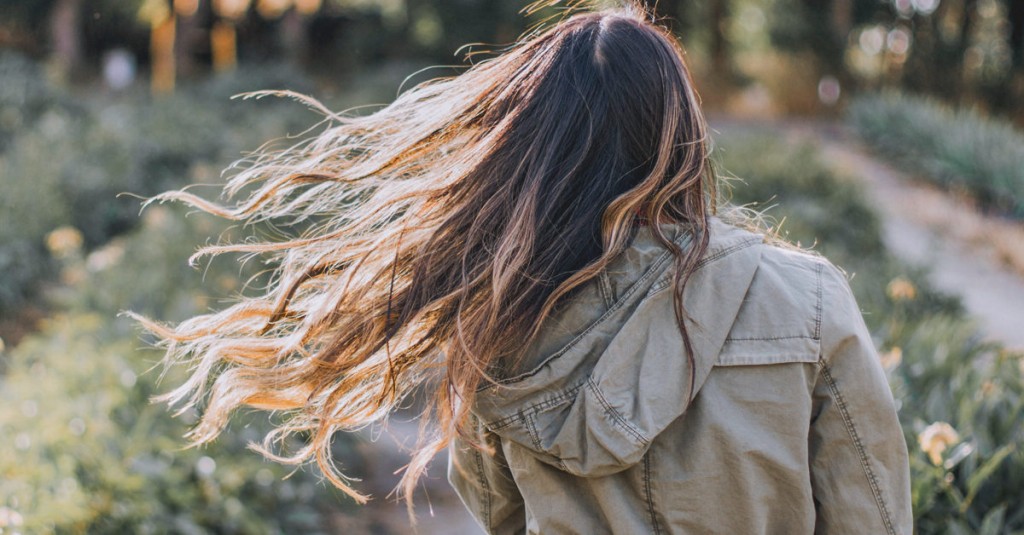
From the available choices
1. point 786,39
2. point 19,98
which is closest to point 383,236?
point 19,98

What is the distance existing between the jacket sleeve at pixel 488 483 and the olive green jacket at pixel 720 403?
215 millimetres

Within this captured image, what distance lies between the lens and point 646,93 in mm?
1551

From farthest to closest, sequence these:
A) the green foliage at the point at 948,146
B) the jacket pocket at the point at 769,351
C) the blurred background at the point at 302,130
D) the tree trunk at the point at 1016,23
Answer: the tree trunk at the point at 1016,23 < the green foliage at the point at 948,146 < the blurred background at the point at 302,130 < the jacket pocket at the point at 769,351

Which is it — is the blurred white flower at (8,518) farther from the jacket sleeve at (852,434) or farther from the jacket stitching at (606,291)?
the jacket sleeve at (852,434)

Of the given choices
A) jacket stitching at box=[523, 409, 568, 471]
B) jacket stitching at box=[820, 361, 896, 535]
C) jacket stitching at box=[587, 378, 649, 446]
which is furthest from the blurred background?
jacket stitching at box=[820, 361, 896, 535]

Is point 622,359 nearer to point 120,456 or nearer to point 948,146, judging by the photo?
point 120,456

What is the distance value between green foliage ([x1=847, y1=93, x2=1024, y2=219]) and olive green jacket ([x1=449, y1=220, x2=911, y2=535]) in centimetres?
883

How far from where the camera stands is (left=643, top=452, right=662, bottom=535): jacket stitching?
1.54 metres

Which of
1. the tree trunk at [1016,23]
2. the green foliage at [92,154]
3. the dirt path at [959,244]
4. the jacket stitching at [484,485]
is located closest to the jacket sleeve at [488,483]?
the jacket stitching at [484,485]

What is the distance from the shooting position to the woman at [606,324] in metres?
1.46

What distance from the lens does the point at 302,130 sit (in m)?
10.2

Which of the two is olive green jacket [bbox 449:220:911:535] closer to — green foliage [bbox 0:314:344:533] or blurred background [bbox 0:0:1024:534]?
blurred background [bbox 0:0:1024:534]

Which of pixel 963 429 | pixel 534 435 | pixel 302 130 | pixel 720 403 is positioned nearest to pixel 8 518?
pixel 534 435

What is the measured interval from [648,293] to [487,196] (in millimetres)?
348
